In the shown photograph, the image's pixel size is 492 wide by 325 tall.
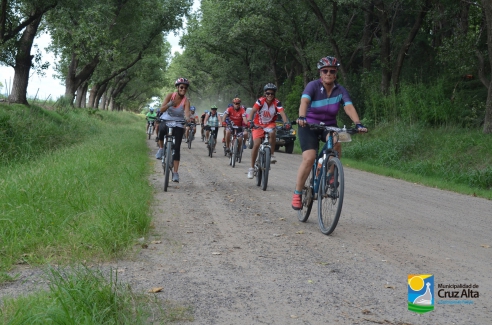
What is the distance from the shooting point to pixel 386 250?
6676 millimetres

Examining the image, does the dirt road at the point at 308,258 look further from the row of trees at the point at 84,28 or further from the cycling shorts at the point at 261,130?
the row of trees at the point at 84,28

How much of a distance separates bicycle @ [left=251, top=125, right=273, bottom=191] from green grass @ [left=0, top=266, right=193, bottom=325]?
7.48 metres

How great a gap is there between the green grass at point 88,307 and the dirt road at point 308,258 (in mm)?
245

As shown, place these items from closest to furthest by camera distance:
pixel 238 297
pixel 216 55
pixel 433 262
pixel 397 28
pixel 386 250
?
pixel 238 297, pixel 433 262, pixel 386 250, pixel 397 28, pixel 216 55

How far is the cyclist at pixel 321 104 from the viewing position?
7.89 meters

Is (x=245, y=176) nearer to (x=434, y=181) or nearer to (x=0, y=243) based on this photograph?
(x=434, y=181)

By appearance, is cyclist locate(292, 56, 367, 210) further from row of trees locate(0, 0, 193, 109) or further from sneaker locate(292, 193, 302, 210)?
row of trees locate(0, 0, 193, 109)

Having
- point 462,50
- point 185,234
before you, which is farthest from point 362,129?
point 462,50

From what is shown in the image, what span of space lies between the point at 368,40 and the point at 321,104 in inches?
865

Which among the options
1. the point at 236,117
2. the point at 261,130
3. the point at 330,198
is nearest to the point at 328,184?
the point at 330,198

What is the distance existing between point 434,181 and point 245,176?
185 inches

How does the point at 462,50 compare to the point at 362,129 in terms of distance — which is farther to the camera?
the point at 462,50

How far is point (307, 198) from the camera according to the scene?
829 centimetres

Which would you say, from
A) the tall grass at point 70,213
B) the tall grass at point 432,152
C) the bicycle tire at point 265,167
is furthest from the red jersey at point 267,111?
the tall grass at point 432,152
